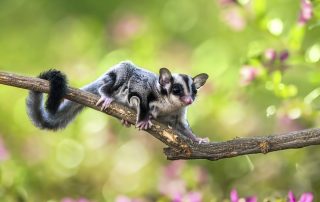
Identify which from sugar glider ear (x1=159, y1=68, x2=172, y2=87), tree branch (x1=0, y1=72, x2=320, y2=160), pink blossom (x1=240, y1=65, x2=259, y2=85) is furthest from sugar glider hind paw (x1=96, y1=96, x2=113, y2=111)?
pink blossom (x1=240, y1=65, x2=259, y2=85)

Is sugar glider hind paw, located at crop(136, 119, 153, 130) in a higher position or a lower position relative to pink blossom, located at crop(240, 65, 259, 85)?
lower

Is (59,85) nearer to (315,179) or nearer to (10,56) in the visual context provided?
(315,179)

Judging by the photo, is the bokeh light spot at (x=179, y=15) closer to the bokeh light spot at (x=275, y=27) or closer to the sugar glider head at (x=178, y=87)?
the bokeh light spot at (x=275, y=27)

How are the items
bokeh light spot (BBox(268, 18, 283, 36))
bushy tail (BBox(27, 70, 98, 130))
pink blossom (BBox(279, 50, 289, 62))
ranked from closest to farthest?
1. bushy tail (BBox(27, 70, 98, 130))
2. pink blossom (BBox(279, 50, 289, 62))
3. bokeh light spot (BBox(268, 18, 283, 36))

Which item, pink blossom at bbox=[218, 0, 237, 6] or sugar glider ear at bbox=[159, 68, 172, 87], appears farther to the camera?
pink blossom at bbox=[218, 0, 237, 6]

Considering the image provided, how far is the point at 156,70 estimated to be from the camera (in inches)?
219

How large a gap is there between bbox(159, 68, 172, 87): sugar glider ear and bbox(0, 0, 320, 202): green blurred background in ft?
1.32

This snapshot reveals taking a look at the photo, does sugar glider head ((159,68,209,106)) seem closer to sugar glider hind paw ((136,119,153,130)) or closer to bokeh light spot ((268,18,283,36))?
sugar glider hind paw ((136,119,153,130))

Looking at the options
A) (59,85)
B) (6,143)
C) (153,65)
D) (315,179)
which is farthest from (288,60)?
(6,143)

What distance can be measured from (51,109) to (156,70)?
1982 millimetres

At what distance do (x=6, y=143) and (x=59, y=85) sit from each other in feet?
7.41

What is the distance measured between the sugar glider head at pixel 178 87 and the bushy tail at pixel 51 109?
0.34 meters

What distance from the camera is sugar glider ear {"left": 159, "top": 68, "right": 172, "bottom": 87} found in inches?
146

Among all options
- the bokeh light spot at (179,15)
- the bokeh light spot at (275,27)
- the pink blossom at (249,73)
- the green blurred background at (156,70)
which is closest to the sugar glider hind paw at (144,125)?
the green blurred background at (156,70)
